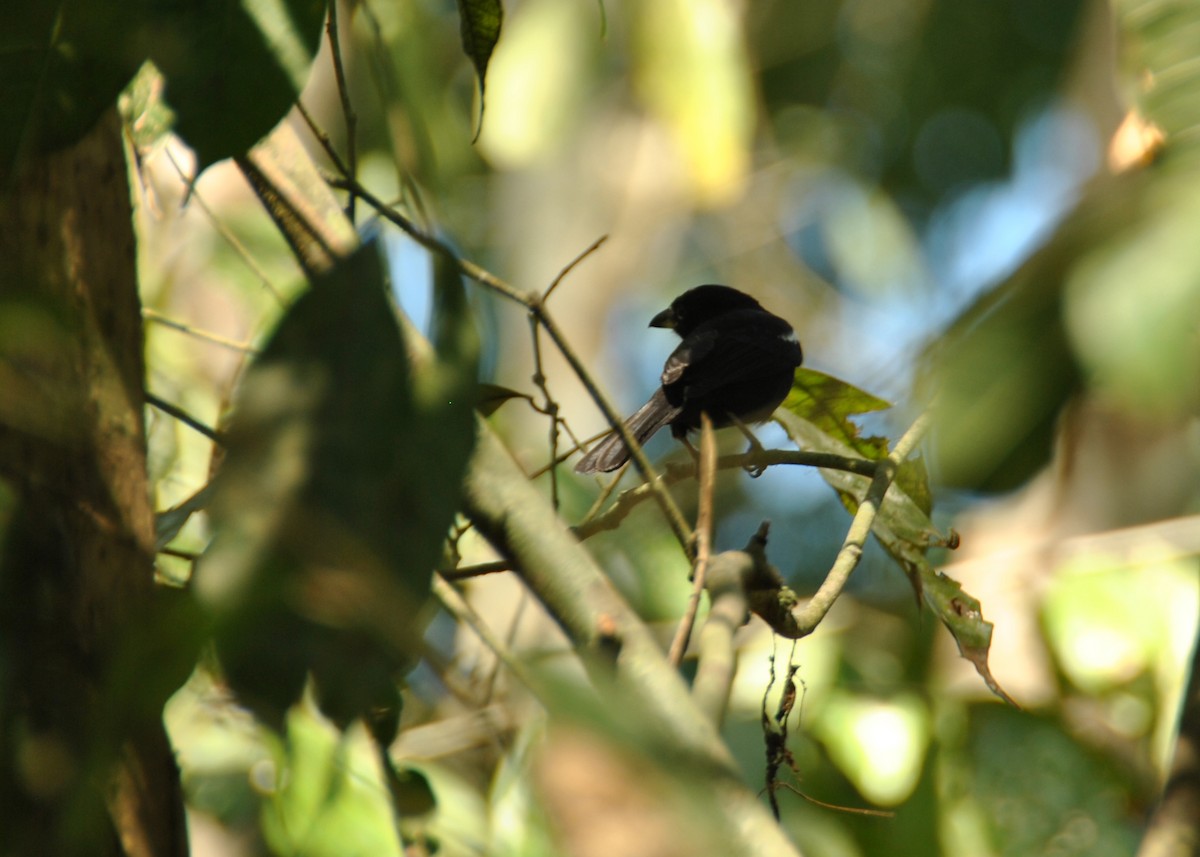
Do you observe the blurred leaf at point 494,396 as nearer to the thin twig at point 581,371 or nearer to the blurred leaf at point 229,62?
the thin twig at point 581,371

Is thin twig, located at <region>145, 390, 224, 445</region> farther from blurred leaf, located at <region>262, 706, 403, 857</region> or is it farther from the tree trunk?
blurred leaf, located at <region>262, 706, 403, 857</region>

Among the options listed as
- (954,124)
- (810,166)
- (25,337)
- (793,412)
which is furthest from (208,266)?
(954,124)

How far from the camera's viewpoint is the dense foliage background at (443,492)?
3.88 ft

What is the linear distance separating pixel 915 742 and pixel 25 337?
3.01 meters

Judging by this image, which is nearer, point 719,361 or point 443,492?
point 443,492

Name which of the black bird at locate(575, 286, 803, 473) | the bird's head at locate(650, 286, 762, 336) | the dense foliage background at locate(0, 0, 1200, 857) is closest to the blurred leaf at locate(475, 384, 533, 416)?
the dense foliage background at locate(0, 0, 1200, 857)

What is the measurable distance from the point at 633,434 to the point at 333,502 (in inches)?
75.1

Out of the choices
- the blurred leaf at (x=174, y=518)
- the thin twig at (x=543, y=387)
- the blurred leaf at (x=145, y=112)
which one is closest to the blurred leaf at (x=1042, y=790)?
the thin twig at (x=543, y=387)

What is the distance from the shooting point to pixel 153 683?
47.2 inches

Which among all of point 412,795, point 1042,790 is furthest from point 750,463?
point 1042,790

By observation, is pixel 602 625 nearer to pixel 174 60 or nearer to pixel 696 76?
pixel 174 60

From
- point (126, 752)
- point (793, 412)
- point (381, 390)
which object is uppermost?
point (793, 412)

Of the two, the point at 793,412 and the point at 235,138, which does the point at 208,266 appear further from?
the point at 235,138

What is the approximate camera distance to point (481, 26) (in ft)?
6.29
